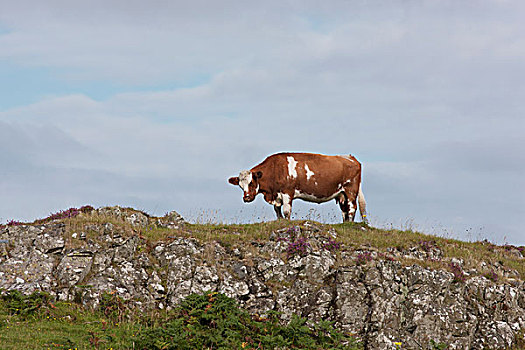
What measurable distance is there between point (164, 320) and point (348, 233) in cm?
965

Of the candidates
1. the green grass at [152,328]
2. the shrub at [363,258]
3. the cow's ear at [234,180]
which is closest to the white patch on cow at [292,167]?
the cow's ear at [234,180]

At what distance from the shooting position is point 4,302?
15.5 meters

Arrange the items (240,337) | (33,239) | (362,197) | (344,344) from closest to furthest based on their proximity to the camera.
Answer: (240,337) < (344,344) < (33,239) < (362,197)

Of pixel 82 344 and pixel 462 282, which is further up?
pixel 462 282

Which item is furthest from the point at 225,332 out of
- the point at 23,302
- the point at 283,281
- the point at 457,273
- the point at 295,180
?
the point at 295,180

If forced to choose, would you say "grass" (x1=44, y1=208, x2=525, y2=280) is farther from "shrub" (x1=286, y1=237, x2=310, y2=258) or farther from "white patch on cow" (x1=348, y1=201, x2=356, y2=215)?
"white patch on cow" (x1=348, y1=201, x2=356, y2=215)

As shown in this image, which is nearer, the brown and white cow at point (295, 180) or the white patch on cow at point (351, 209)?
the brown and white cow at point (295, 180)

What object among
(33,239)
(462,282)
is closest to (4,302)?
(33,239)

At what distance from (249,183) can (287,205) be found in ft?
8.04

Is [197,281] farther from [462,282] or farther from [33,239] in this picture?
[462,282]

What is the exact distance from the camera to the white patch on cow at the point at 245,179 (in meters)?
26.8

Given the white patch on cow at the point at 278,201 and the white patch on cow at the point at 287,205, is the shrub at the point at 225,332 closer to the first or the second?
the white patch on cow at the point at 287,205

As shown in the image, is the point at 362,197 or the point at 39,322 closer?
the point at 39,322

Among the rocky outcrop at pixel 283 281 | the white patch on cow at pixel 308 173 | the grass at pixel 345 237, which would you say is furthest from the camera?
the white patch on cow at pixel 308 173
